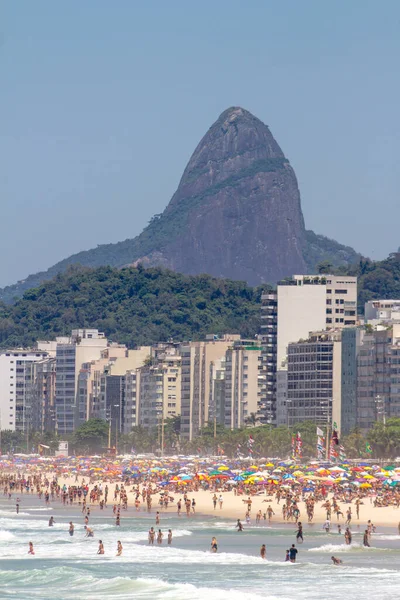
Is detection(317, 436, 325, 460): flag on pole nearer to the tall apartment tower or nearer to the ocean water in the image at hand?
the tall apartment tower

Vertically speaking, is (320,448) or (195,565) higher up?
(320,448)

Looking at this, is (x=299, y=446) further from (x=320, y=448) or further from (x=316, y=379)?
(x=316, y=379)

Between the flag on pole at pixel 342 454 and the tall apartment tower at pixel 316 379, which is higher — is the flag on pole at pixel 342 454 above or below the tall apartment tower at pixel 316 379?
below

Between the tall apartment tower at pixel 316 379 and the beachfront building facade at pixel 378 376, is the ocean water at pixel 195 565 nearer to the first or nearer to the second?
the beachfront building facade at pixel 378 376

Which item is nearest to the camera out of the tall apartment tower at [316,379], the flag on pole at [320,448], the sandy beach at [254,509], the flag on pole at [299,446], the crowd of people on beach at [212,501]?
the crowd of people on beach at [212,501]

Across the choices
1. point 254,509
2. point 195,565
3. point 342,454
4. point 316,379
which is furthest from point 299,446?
point 195,565

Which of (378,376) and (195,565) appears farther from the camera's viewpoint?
(378,376)

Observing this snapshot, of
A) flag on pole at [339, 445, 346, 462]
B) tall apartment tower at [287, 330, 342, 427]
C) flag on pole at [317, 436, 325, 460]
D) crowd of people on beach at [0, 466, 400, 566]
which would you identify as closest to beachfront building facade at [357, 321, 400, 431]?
tall apartment tower at [287, 330, 342, 427]

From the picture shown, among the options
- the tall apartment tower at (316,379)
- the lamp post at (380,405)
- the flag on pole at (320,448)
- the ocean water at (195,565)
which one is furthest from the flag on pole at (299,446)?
the ocean water at (195,565)

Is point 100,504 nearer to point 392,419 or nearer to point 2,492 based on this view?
point 2,492
